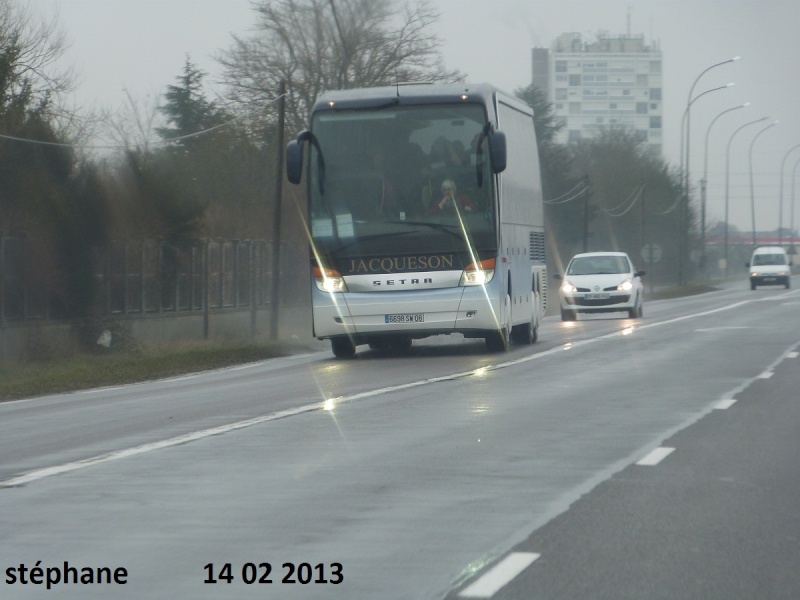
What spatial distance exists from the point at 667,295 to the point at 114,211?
3767cm

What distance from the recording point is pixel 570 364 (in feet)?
65.4

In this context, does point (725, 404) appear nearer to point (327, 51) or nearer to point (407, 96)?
point (407, 96)

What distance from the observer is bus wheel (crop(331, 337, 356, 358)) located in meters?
22.6

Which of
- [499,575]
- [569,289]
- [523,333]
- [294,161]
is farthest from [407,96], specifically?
[569,289]

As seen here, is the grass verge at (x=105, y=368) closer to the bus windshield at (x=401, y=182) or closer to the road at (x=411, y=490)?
the road at (x=411, y=490)

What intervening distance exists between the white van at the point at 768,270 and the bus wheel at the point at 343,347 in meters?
51.0

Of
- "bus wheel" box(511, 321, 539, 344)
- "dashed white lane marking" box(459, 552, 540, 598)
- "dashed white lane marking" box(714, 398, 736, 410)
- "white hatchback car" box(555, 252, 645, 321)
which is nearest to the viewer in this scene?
"dashed white lane marking" box(459, 552, 540, 598)

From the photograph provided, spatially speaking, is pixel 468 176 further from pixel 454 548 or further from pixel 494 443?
pixel 454 548

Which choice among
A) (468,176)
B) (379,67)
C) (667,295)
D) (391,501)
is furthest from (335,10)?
(391,501)

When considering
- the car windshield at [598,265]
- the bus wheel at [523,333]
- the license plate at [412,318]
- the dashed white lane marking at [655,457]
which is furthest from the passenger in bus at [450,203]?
the car windshield at [598,265]

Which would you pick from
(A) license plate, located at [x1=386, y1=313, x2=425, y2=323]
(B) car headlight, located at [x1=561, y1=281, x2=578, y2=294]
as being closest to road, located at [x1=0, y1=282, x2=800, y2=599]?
(A) license plate, located at [x1=386, y1=313, x2=425, y2=323]

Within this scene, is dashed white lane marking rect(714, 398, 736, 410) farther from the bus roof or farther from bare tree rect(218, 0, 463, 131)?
bare tree rect(218, 0, 463, 131)

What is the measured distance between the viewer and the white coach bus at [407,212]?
20984 millimetres

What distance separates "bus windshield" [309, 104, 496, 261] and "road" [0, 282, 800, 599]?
4.45 meters
